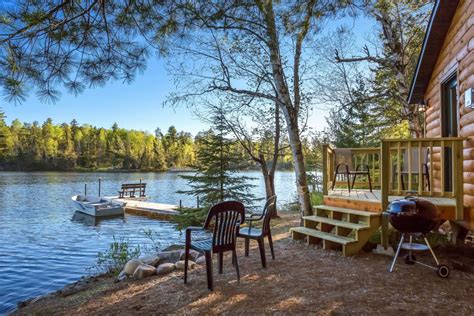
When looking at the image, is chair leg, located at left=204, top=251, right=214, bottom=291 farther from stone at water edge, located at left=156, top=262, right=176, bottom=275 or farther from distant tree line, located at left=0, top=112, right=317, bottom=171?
distant tree line, located at left=0, top=112, right=317, bottom=171

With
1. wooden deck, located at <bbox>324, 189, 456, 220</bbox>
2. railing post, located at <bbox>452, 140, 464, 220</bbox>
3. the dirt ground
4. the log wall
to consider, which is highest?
the log wall

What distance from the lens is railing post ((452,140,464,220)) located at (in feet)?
14.1

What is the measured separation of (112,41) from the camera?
12.5ft

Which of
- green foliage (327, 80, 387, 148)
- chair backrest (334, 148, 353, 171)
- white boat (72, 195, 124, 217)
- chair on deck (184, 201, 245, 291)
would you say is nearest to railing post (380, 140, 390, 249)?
chair on deck (184, 201, 245, 291)

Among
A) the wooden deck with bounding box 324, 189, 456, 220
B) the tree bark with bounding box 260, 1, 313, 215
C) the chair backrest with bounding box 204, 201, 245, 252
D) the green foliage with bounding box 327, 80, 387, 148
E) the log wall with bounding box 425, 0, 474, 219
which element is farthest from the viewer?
the green foliage with bounding box 327, 80, 387, 148

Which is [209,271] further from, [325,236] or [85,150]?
[85,150]

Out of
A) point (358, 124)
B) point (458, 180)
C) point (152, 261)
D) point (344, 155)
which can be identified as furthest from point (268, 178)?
point (458, 180)

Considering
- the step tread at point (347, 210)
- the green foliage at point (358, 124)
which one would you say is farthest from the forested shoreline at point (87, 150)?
the step tread at point (347, 210)

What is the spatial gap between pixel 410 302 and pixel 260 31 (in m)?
5.91

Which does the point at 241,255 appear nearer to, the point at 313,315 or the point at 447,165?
the point at 313,315

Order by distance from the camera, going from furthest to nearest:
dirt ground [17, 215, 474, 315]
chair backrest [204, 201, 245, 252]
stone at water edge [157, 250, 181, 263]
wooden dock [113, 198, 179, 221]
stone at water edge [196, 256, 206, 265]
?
wooden dock [113, 198, 179, 221], stone at water edge [157, 250, 181, 263], stone at water edge [196, 256, 206, 265], chair backrest [204, 201, 245, 252], dirt ground [17, 215, 474, 315]

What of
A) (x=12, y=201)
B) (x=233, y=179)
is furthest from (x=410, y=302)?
(x=12, y=201)

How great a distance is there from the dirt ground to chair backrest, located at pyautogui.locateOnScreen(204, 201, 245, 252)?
18.1 inches

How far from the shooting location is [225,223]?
3926mm
